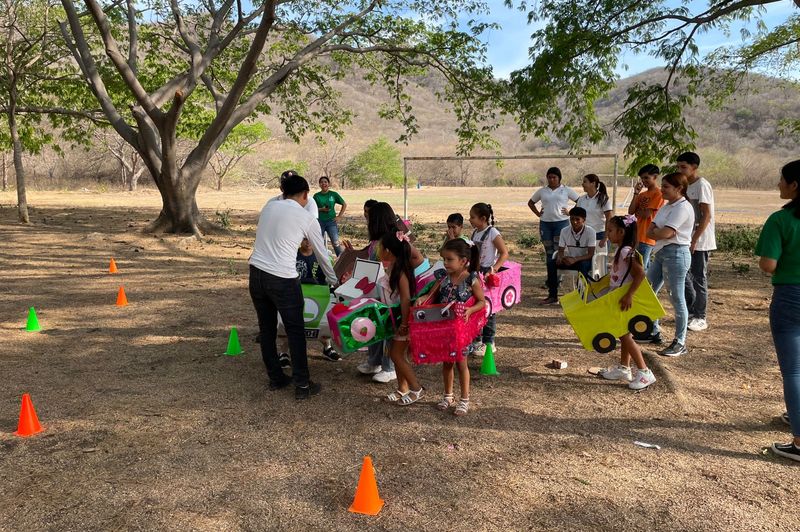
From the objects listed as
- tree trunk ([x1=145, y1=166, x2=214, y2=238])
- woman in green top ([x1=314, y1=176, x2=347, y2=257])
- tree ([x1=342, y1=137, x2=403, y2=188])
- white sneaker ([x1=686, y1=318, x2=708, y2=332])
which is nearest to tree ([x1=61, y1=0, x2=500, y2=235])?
tree trunk ([x1=145, y1=166, x2=214, y2=238])

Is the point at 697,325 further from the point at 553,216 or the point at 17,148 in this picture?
the point at 17,148

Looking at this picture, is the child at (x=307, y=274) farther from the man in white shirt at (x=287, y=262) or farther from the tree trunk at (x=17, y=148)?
the tree trunk at (x=17, y=148)

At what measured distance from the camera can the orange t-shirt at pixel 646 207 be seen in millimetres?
6605

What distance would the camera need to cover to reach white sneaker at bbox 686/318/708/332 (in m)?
6.62

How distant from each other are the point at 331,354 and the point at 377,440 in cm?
187

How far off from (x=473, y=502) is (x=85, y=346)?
477cm

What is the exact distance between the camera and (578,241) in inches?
273

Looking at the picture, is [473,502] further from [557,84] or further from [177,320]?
[557,84]

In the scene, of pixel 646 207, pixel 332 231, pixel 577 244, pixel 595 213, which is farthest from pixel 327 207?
pixel 646 207

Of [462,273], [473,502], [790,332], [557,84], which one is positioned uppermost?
[557,84]

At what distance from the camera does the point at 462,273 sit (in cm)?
416

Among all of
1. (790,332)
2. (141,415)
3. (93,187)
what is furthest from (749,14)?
(93,187)

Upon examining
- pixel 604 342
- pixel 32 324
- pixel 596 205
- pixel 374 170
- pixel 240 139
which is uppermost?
pixel 240 139

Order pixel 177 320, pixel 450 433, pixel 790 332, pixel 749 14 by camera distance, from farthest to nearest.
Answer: pixel 749 14, pixel 177 320, pixel 450 433, pixel 790 332
